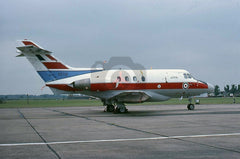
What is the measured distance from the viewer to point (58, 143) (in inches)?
405

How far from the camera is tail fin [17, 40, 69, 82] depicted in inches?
963

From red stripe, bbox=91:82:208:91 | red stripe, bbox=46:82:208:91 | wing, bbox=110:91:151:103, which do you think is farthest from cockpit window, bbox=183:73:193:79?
wing, bbox=110:91:151:103

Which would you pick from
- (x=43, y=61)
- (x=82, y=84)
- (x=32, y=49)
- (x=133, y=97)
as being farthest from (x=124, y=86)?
(x=32, y=49)

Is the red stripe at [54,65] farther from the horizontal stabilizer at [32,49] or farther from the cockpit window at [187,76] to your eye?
the cockpit window at [187,76]

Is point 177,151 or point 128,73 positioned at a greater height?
point 128,73

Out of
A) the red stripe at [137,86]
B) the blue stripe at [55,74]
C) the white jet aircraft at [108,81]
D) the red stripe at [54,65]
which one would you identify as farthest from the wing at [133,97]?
the red stripe at [54,65]

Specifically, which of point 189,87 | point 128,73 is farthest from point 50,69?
point 189,87

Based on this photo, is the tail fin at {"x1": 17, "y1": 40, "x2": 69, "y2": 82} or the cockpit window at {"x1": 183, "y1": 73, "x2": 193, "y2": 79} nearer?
the tail fin at {"x1": 17, "y1": 40, "x2": 69, "y2": 82}

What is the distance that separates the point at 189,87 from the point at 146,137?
58.5 ft

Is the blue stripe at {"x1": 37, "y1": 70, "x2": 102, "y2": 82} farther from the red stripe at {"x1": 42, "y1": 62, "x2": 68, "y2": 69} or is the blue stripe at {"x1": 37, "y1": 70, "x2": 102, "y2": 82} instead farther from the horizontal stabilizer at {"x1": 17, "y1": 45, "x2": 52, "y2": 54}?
the horizontal stabilizer at {"x1": 17, "y1": 45, "x2": 52, "y2": 54}

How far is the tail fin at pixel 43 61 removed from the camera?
2445 cm

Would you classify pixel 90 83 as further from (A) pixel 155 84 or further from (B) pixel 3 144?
(B) pixel 3 144

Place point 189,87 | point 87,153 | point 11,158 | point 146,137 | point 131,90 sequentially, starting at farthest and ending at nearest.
Answer: 1. point 189,87
2. point 131,90
3. point 146,137
4. point 87,153
5. point 11,158

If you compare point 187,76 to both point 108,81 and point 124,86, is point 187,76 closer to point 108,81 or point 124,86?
point 124,86
